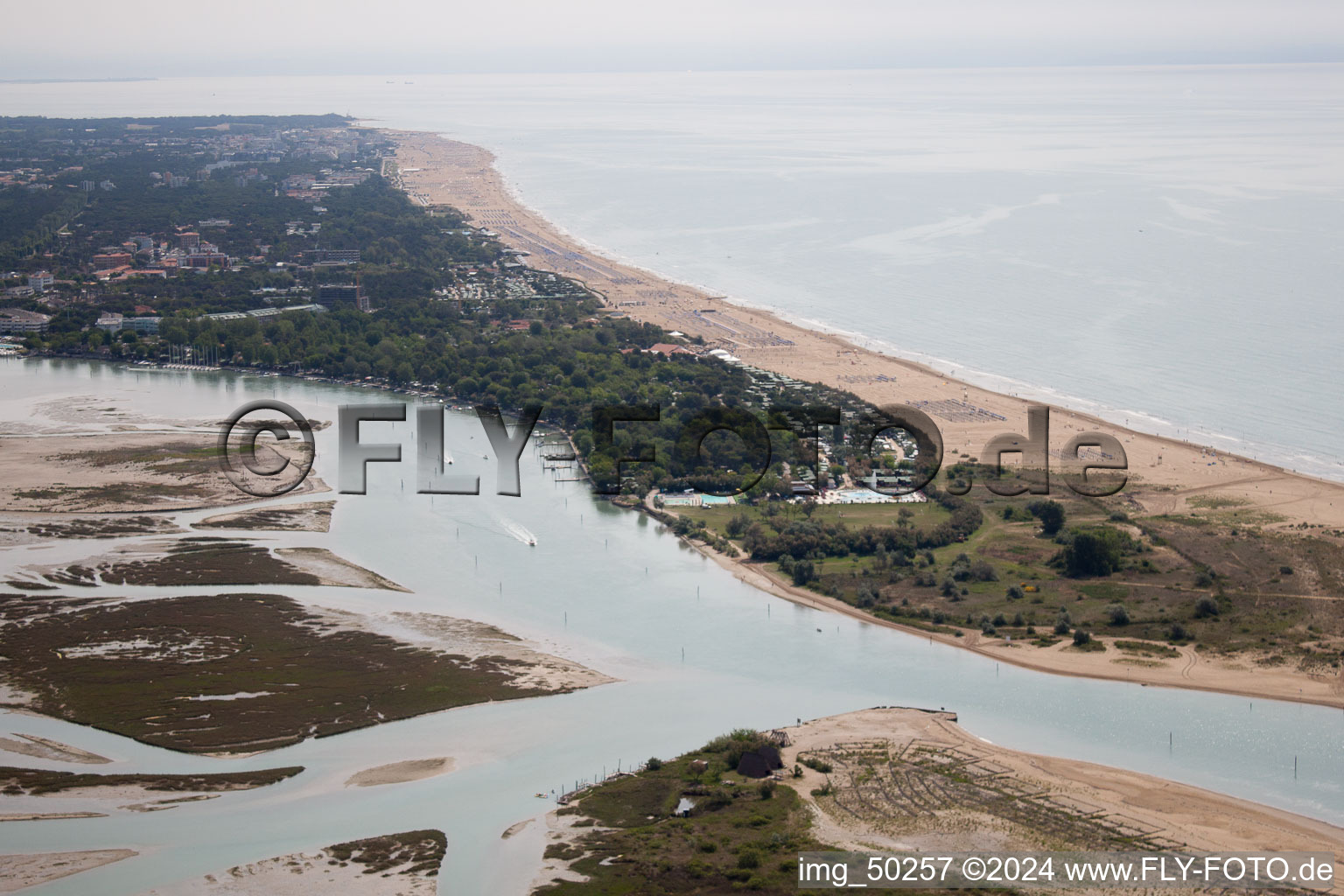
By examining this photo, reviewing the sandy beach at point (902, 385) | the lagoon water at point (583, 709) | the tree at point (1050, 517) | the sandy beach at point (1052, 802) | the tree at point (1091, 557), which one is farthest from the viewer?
the sandy beach at point (902, 385)

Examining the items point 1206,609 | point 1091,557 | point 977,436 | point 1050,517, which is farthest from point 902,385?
point 1206,609

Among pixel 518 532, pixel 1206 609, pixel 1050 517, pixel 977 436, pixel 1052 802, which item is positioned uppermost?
pixel 977 436

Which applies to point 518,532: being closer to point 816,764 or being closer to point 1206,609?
point 816,764

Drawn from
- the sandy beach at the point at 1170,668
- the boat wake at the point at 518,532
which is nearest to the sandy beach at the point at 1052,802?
the sandy beach at the point at 1170,668

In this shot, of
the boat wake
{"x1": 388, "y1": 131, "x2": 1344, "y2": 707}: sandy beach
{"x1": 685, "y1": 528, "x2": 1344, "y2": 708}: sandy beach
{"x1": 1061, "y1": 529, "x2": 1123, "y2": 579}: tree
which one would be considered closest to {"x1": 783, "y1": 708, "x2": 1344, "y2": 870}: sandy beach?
{"x1": 685, "y1": 528, "x2": 1344, "y2": 708}: sandy beach

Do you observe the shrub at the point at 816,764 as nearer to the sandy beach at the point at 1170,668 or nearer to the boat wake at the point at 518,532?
the sandy beach at the point at 1170,668

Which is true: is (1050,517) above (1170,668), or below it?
above
